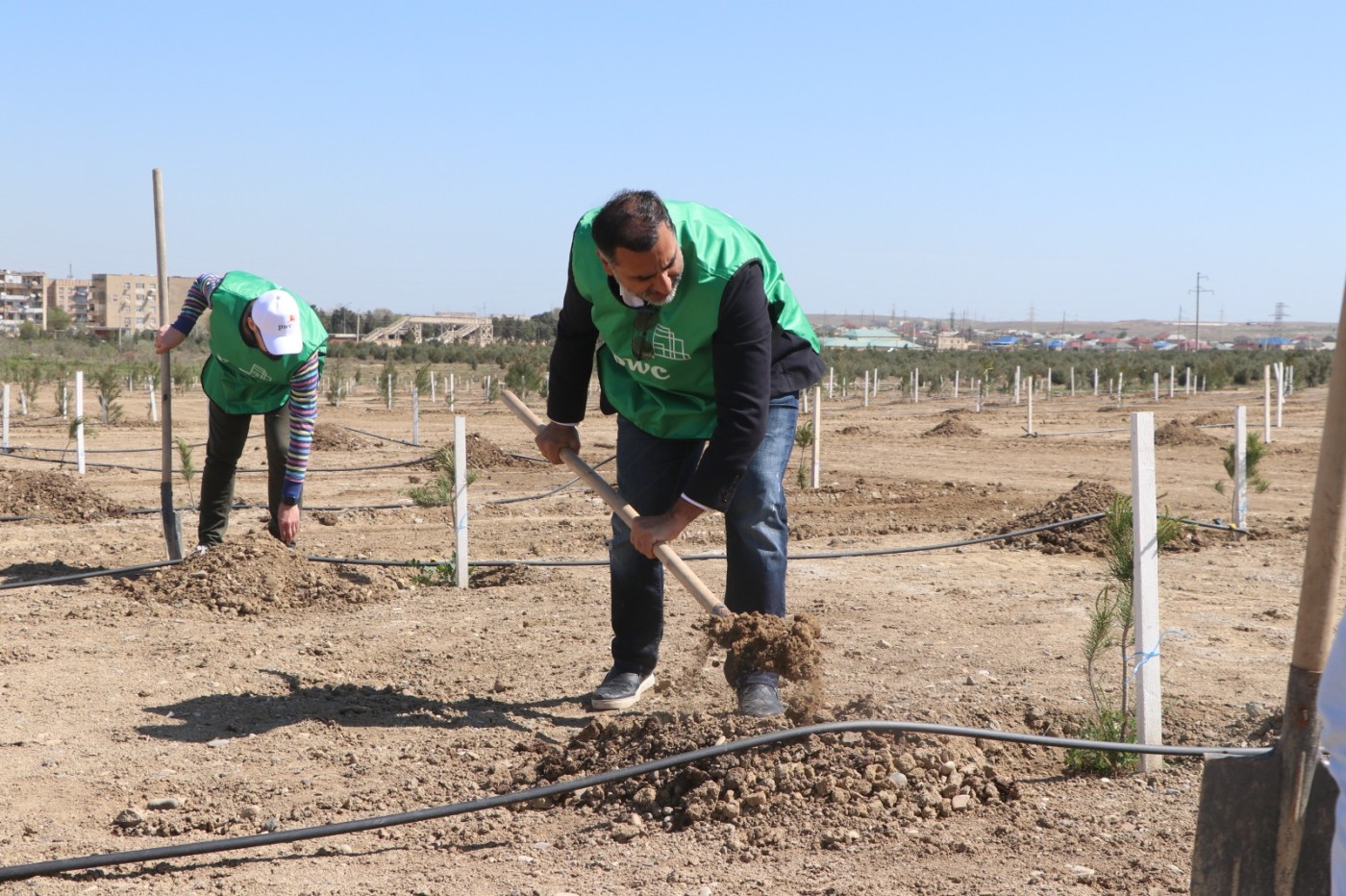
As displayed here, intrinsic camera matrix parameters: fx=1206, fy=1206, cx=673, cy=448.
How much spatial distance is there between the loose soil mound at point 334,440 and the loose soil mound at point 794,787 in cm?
1407

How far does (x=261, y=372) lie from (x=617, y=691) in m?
2.80

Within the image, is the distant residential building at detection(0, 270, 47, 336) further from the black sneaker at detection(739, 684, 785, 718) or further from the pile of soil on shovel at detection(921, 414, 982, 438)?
the black sneaker at detection(739, 684, 785, 718)

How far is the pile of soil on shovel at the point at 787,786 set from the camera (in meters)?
3.06

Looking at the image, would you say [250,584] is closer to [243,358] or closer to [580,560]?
[243,358]

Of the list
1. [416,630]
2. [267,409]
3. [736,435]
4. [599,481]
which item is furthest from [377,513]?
[736,435]

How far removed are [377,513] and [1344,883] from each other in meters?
9.07

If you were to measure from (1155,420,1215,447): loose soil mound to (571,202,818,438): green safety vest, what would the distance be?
15.3 metres

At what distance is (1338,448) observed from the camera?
215 centimetres

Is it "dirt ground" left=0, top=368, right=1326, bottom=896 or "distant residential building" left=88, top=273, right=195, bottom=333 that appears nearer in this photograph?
"dirt ground" left=0, top=368, right=1326, bottom=896

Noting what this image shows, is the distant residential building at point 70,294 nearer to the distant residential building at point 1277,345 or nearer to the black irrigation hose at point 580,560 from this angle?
the distant residential building at point 1277,345

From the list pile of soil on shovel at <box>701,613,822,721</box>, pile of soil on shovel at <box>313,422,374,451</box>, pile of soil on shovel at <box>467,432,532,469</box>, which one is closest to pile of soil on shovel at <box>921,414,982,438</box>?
pile of soil on shovel at <box>467,432,532,469</box>

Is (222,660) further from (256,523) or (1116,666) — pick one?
(256,523)

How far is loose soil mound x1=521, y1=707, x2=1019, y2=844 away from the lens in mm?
3064

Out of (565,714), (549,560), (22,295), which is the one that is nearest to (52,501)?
(549,560)
